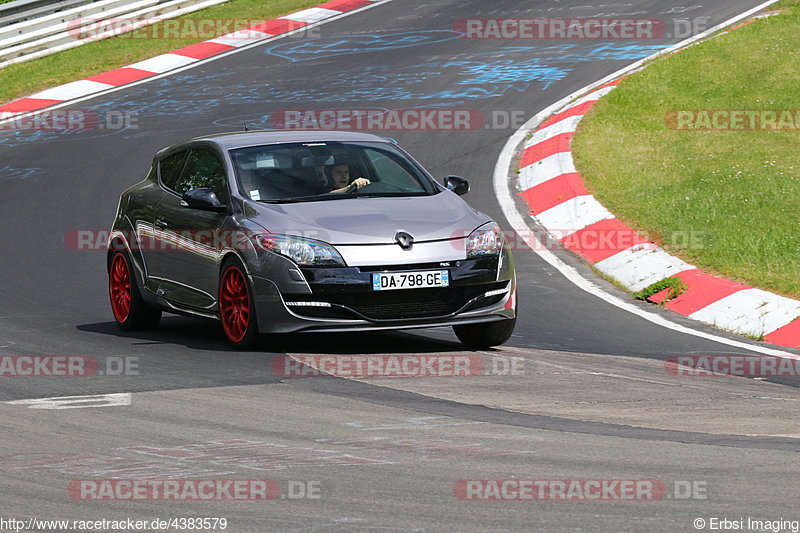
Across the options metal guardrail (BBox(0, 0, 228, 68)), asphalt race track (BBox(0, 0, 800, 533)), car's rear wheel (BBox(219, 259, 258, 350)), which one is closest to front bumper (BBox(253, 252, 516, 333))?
car's rear wheel (BBox(219, 259, 258, 350))

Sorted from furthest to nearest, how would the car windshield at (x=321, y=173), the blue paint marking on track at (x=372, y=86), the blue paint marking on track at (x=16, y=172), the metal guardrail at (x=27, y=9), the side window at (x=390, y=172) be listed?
the metal guardrail at (x=27, y=9) < the blue paint marking on track at (x=372, y=86) < the blue paint marking on track at (x=16, y=172) < the side window at (x=390, y=172) < the car windshield at (x=321, y=173)

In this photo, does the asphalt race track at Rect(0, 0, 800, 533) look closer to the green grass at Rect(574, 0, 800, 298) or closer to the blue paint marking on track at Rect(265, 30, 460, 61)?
the green grass at Rect(574, 0, 800, 298)

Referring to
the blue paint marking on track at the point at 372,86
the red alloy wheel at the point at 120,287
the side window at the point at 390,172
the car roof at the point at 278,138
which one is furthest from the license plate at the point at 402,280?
the blue paint marking on track at the point at 372,86

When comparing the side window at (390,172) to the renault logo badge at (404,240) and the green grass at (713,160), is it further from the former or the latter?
the green grass at (713,160)

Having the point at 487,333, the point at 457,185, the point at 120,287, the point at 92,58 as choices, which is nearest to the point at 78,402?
the point at 487,333

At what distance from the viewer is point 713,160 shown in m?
15.3

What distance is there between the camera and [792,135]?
53.2 feet

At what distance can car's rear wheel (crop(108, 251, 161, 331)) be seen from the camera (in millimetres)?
10505

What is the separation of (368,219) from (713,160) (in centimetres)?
756

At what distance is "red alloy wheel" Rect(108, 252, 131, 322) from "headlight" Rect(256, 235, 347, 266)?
2269mm

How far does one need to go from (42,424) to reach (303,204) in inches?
116

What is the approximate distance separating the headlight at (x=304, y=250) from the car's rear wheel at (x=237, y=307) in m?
0.33

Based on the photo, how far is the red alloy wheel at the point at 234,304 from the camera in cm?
898

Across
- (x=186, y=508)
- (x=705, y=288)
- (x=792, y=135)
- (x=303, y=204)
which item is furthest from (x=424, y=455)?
(x=792, y=135)
